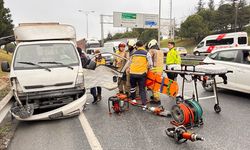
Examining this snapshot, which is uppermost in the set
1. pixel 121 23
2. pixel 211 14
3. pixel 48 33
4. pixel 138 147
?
pixel 211 14

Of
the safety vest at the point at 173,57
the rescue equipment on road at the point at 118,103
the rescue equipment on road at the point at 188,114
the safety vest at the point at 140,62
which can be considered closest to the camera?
the rescue equipment on road at the point at 188,114

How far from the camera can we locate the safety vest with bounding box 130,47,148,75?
622 cm

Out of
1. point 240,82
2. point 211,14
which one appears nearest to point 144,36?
point 211,14

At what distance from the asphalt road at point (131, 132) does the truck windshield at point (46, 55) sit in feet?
4.53

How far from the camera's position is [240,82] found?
7.25m

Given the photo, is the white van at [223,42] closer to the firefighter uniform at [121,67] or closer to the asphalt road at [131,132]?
the firefighter uniform at [121,67]

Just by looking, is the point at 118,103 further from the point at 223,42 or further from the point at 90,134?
the point at 223,42

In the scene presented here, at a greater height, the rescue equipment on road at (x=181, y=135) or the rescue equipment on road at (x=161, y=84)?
the rescue equipment on road at (x=161, y=84)

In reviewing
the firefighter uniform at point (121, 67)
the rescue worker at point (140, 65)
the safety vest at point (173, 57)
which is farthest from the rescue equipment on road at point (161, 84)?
the safety vest at point (173, 57)

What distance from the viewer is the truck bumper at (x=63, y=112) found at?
5415mm

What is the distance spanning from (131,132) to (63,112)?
1718 millimetres

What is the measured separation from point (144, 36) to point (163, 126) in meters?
69.0

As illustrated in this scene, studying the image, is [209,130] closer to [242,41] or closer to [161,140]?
[161,140]

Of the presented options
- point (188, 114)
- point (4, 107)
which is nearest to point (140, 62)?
point (188, 114)
